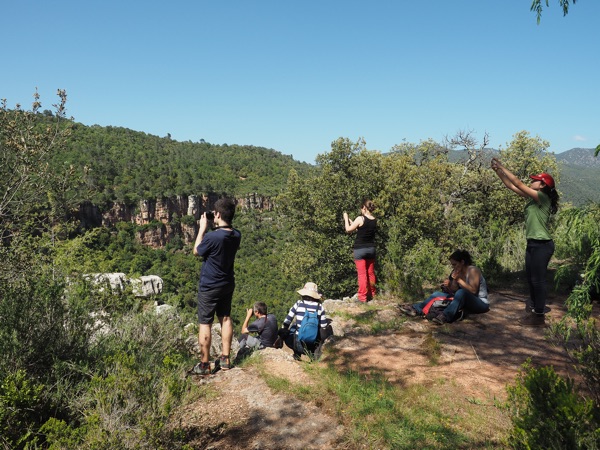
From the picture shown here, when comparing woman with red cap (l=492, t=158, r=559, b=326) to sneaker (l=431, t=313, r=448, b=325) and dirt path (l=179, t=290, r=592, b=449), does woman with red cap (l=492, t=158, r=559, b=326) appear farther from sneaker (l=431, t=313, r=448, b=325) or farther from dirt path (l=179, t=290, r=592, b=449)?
sneaker (l=431, t=313, r=448, b=325)

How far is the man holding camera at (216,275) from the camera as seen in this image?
3.63m

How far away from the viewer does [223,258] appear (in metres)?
3.66

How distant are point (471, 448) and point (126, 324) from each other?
11.0ft

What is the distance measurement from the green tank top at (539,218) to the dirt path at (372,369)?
3.73ft

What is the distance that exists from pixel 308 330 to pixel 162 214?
2637 inches

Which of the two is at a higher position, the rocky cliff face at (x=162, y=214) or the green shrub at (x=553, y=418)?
the rocky cliff face at (x=162, y=214)

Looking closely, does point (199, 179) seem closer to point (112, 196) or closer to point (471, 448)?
point (112, 196)

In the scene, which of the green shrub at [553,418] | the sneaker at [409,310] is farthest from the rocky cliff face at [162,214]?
the green shrub at [553,418]

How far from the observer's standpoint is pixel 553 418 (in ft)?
5.40

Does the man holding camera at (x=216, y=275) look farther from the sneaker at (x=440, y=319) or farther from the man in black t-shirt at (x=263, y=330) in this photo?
the sneaker at (x=440, y=319)

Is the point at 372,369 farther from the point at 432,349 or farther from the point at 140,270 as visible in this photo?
the point at 140,270

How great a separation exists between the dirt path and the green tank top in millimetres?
1138

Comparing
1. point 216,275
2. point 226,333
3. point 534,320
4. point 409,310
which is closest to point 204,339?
point 226,333

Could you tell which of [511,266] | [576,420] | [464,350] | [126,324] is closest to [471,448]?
[576,420]
